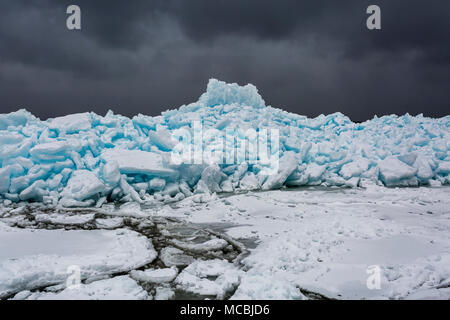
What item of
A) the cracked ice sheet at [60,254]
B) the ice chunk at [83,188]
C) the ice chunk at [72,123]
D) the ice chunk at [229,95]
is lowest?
the cracked ice sheet at [60,254]

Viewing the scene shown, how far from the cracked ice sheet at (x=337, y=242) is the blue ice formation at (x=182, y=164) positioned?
3.23 feet

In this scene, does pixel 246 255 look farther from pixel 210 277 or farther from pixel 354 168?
pixel 354 168

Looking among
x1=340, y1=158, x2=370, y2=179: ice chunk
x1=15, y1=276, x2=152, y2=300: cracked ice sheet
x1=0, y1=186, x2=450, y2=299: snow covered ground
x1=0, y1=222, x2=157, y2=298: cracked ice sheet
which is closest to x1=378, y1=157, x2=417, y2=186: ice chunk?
x1=340, y1=158, x2=370, y2=179: ice chunk

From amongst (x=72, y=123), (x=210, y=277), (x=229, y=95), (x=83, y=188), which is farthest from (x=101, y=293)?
(x=229, y=95)

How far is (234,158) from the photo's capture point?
6.61m

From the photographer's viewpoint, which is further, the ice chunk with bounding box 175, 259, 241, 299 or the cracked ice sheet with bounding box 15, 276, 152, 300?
the ice chunk with bounding box 175, 259, 241, 299

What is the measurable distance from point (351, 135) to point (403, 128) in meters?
1.37

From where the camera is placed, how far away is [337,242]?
2957mm

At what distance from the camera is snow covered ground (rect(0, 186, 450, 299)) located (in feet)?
7.14

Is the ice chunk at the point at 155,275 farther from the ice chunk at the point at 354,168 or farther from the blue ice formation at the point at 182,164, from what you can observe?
the ice chunk at the point at 354,168

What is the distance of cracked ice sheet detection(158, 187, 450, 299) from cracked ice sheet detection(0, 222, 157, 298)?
3.40ft

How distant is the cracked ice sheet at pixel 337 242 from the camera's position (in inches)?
85.0

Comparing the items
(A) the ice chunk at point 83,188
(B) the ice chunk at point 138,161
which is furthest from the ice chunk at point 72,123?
(A) the ice chunk at point 83,188

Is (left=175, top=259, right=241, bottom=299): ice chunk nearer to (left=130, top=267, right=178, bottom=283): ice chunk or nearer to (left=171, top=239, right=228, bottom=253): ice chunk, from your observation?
(left=130, top=267, right=178, bottom=283): ice chunk
